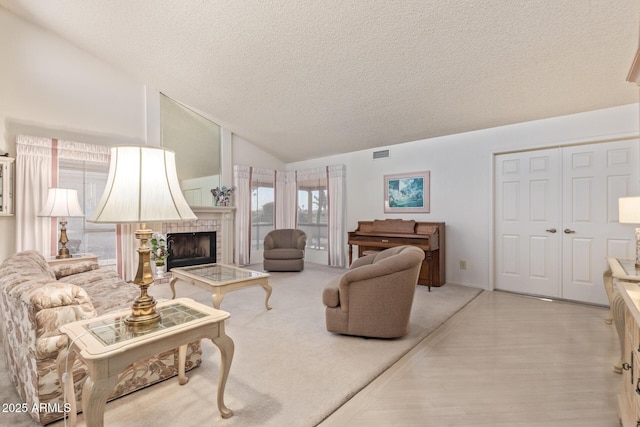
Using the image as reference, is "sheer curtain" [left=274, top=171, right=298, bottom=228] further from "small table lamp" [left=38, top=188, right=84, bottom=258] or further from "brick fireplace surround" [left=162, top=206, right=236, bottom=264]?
"small table lamp" [left=38, top=188, right=84, bottom=258]

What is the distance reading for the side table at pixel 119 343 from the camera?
1170 millimetres

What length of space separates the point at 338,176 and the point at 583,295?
4.08m

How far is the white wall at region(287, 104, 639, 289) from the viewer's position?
3564mm

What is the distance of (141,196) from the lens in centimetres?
128

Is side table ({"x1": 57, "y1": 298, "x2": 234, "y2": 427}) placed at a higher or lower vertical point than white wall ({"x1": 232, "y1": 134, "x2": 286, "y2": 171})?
lower

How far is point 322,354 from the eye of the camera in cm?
238

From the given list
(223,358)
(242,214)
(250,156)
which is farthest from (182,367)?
(250,156)

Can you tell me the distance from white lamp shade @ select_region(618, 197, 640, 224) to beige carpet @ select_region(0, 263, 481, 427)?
1.72 m

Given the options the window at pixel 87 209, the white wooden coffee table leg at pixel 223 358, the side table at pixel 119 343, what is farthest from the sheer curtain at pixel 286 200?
the white wooden coffee table leg at pixel 223 358

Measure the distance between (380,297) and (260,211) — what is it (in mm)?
4363

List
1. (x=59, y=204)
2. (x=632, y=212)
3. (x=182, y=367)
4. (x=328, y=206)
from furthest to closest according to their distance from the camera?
(x=328, y=206) → (x=59, y=204) → (x=632, y=212) → (x=182, y=367)

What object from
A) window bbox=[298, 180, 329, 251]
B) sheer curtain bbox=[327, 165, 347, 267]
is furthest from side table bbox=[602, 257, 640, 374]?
window bbox=[298, 180, 329, 251]

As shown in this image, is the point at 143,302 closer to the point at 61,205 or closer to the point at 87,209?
the point at 61,205

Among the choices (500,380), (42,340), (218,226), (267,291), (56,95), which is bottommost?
(500,380)
